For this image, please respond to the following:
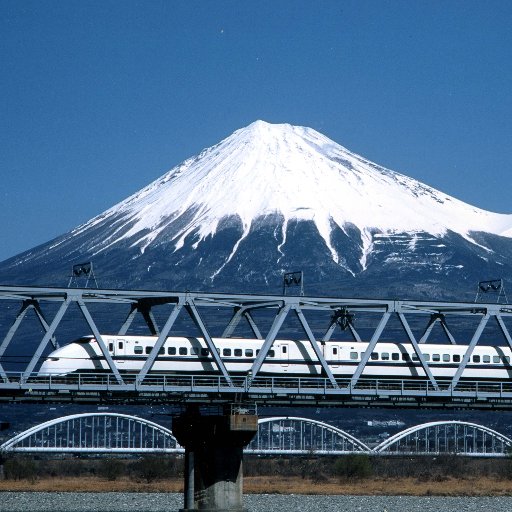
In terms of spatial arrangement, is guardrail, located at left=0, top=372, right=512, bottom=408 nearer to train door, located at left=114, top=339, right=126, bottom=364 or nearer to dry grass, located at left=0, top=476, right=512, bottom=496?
train door, located at left=114, top=339, right=126, bottom=364

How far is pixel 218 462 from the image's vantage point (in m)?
64.8

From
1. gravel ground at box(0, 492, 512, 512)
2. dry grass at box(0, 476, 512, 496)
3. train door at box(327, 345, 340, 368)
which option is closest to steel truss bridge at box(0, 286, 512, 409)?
train door at box(327, 345, 340, 368)

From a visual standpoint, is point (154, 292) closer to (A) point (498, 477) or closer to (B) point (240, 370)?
(B) point (240, 370)

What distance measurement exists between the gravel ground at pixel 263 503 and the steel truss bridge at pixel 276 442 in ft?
78.5

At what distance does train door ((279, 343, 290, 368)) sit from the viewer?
3285 inches

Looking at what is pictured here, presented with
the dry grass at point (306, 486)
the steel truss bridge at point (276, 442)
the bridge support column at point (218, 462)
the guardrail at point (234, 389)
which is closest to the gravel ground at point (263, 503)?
the dry grass at point (306, 486)

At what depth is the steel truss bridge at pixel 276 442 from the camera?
128500mm

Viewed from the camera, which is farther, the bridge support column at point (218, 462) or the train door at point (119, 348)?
the train door at point (119, 348)

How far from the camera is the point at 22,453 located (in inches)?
5034

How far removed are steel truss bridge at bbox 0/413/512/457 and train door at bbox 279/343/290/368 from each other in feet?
124

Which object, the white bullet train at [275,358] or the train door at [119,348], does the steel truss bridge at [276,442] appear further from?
the train door at [119,348]

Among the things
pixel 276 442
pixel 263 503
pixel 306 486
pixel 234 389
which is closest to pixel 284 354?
pixel 234 389

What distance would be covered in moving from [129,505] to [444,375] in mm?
22284

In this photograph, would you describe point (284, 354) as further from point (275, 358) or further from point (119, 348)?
point (119, 348)
